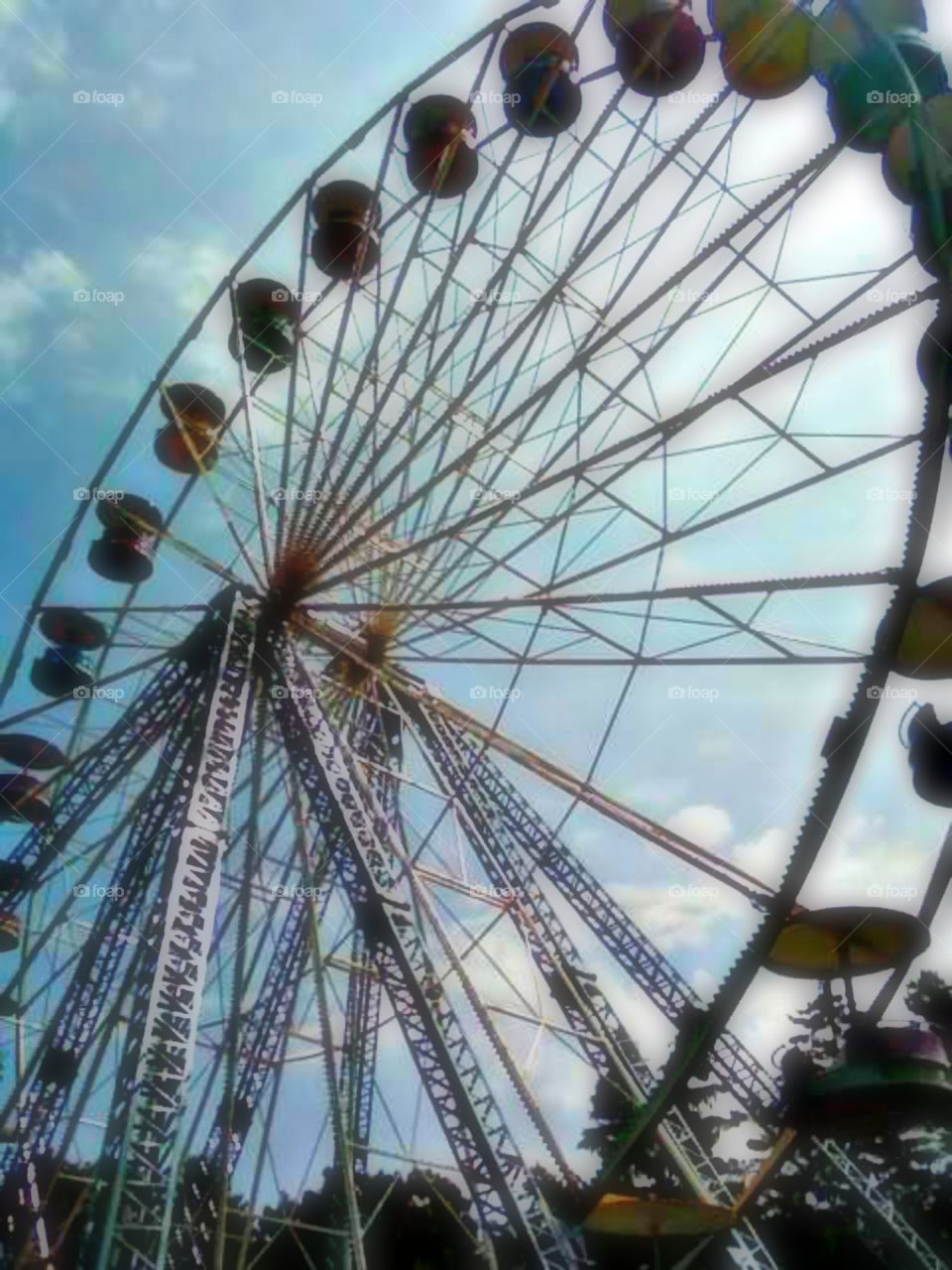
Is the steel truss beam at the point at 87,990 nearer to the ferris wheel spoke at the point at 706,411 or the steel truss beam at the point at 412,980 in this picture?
the steel truss beam at the point at 412,980

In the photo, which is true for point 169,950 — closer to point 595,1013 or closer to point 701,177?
point 595,1013

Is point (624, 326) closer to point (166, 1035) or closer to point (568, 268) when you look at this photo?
point (568, 268)

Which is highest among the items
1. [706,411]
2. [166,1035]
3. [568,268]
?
[568,268]

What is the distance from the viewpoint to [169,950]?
333 inches

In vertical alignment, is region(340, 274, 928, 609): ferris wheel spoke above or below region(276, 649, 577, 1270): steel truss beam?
above

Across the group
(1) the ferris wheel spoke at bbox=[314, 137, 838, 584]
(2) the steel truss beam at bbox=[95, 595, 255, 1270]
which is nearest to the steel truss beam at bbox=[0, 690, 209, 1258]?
(2) the steel truss beam at bbox=[95, 595, 255, 1270]

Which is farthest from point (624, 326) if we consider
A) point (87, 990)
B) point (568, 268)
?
point (87, 990)

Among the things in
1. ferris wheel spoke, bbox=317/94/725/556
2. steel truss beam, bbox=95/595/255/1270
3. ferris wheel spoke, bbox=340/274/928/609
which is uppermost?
ferris wheel spoke, bbox=317/94/725/556

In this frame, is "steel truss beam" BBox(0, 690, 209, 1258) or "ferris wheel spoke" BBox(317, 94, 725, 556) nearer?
"ferris wheel spoke" BBox(317, 94, 725, 556)

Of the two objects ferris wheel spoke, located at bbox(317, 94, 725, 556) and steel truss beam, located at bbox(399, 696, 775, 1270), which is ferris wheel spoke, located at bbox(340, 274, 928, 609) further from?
steel truss beam, located at bbox(399, 696, 775, 1270)

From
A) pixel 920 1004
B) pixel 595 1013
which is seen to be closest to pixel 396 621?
pixel 595 1013

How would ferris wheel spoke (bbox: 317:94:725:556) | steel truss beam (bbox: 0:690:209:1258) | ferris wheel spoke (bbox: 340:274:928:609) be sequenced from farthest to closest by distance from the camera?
steel truss beam (bbox: 0:690:209:1258)
ferris wheel spoke (bbox: 317:94:725:556)
ferris wheel spoke (bbox: 340:274:928:609)

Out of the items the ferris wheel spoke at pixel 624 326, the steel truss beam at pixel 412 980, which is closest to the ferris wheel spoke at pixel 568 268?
the ferris wheel spoke at pixel 624 326

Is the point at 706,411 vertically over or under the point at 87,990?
over
